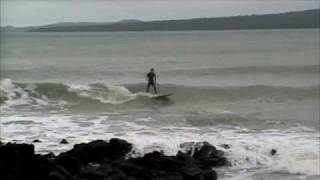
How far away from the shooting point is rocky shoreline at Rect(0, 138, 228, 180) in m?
11.7

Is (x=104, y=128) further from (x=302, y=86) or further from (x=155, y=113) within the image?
(x=302, y=86)

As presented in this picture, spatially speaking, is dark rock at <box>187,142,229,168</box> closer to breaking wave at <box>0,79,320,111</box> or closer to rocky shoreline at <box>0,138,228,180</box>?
rocky shoreline at <box>0,138,228,180</box>

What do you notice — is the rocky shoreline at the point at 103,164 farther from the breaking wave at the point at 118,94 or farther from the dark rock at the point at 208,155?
the breaking wave at the point at 118,94

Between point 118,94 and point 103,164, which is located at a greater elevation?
point 118,94

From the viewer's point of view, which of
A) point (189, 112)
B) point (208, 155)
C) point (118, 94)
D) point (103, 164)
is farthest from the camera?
point (118, 94)

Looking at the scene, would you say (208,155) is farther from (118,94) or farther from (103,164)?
(118,94)

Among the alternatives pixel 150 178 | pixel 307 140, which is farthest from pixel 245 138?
pixel 150 178

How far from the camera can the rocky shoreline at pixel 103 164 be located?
38.4 feet

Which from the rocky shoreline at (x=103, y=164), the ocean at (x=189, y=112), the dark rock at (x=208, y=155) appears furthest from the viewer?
the ocean at (x=189, y=112)

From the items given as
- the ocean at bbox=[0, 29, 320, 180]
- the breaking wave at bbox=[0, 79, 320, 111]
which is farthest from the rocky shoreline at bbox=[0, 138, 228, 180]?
the breaking wave at bbox=[0, 79, 320, 111]

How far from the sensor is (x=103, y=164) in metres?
13.2

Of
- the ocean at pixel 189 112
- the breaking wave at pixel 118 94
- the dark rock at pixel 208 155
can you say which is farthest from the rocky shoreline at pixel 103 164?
the breaking wave at pixel 118 94

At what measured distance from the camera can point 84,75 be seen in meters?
44.0

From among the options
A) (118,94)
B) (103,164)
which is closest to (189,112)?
(118,94)
